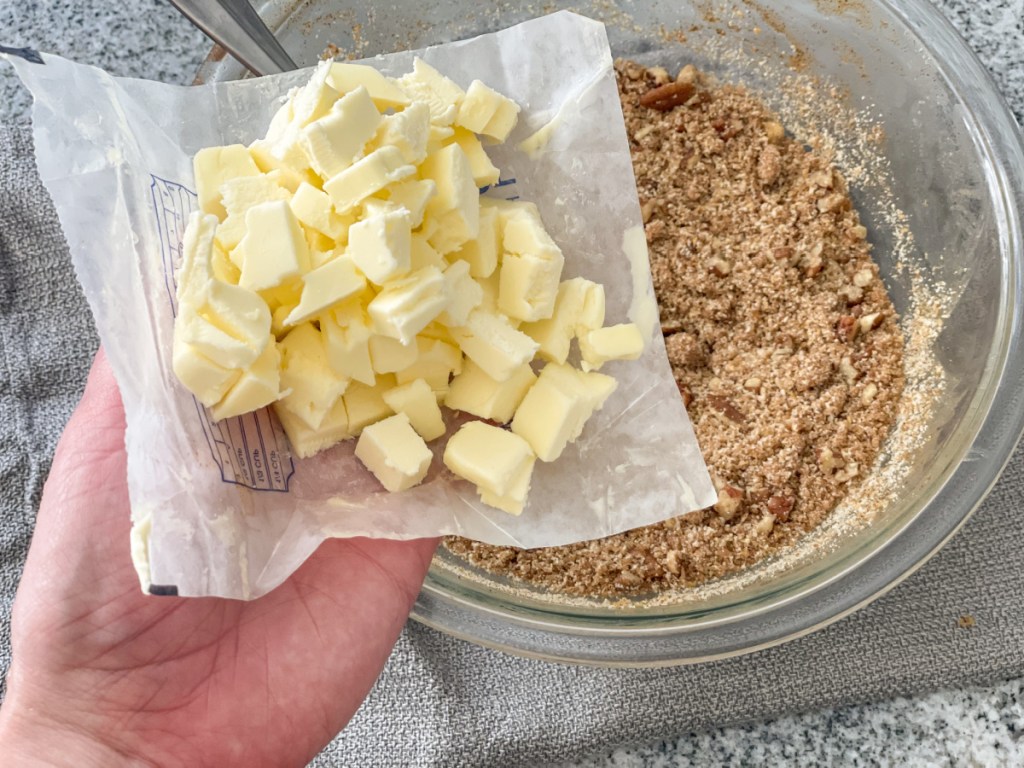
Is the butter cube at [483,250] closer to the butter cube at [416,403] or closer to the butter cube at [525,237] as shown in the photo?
the butter cube at [525,237]

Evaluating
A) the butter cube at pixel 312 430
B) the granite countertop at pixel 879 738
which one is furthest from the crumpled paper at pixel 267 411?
the granite countertop at pixel 879 738

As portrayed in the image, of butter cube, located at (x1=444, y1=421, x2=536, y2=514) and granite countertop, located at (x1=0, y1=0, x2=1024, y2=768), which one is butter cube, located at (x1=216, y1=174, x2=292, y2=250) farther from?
granite countertop, located at (x1=0, y1=0, x2=1024, y2=768)

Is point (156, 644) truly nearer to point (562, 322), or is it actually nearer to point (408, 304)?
point (408, 304)

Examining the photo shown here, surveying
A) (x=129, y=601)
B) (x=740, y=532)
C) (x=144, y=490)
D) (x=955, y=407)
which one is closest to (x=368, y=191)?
(x=144, y=490)

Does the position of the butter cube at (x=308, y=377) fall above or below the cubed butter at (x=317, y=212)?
below

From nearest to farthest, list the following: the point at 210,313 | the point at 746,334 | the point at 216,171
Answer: the point at 210,313
the point at 216,171
the point at 746,334

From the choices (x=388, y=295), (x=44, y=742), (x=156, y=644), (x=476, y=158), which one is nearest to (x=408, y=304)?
(x=388, y=295)
